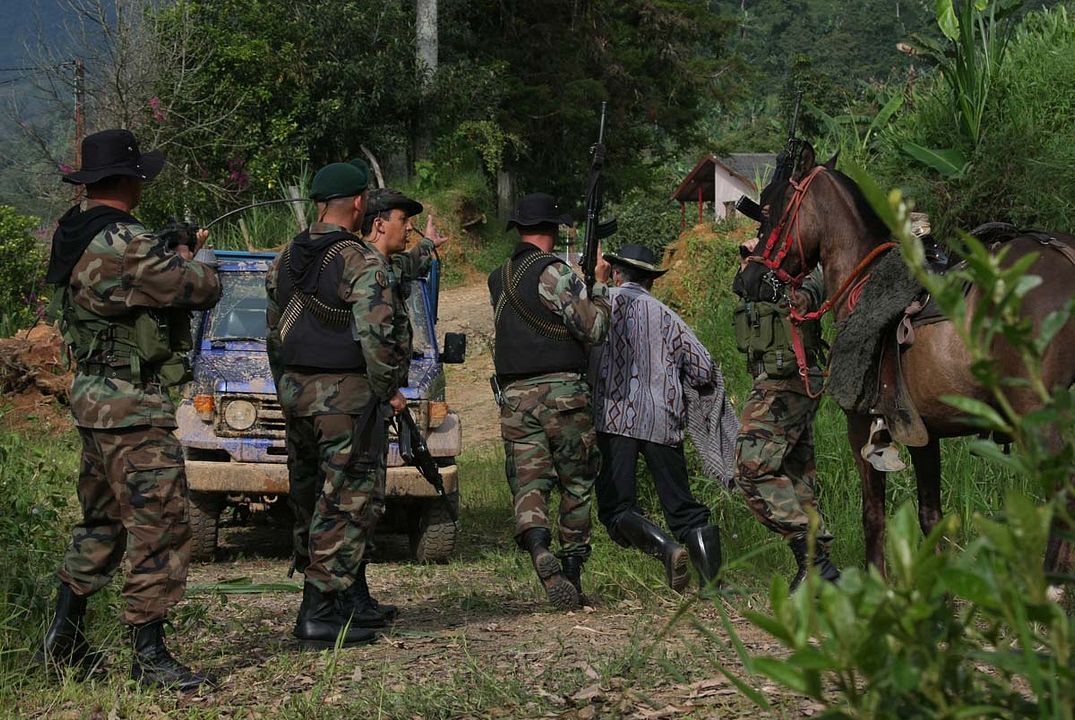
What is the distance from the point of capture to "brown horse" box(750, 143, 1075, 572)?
4.82 metres

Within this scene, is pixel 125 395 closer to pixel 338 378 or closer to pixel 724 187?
pixel 338 378

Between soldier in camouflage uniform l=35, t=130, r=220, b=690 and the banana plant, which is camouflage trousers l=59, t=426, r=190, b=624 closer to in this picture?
soldier in camouflage uniform l=35, t=130, r=220, b=690

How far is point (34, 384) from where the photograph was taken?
50.0ft

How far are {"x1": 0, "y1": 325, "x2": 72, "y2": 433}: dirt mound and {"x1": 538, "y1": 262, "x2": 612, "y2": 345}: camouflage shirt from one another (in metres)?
9.47

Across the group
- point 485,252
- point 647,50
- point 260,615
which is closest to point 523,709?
point 260,615

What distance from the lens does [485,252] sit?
2534 centimetres

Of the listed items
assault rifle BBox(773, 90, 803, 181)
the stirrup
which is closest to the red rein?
assault rifle BBox(773, 90, 803, 181)

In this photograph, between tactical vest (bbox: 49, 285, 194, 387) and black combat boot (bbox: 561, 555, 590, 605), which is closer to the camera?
tactical vest (bbox: 49, 285, 194, 387)

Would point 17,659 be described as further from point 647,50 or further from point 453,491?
point 647,50

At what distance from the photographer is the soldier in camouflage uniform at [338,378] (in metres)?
5.46

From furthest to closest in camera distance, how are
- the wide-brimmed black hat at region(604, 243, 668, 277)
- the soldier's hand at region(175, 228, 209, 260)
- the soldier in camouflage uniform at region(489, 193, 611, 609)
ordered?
1. the wide-brimmed black hat at region(604, 243, 668, 277)
2. the soldier in camouflage uniform at region(489, 193, 611, 609)
3. the soldier's hand at region(175, 228, 209, 260)

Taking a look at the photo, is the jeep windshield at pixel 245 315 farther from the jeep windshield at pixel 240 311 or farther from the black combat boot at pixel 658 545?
the black combat boot at pixel 658 545

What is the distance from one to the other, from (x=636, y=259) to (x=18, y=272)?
13.9 m

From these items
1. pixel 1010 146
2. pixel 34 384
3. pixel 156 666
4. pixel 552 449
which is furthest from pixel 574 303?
pixel 34 384
